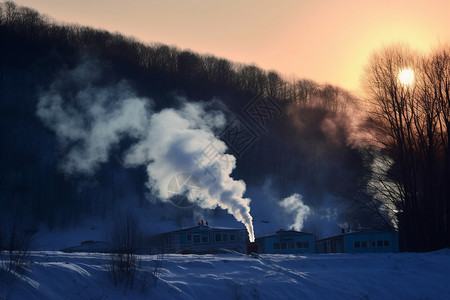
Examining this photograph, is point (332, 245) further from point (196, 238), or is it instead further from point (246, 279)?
point (246, 279)

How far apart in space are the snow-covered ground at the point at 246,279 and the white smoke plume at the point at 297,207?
63492mm

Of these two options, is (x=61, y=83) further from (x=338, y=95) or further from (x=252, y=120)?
(x=338, y=95)

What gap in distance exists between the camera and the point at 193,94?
108 meters

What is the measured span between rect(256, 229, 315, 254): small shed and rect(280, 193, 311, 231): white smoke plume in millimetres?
31855

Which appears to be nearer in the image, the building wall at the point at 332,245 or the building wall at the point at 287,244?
the building wall at the point at 332,245

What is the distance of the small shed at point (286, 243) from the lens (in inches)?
2165

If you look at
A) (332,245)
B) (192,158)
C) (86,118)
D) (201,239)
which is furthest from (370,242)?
(86,118)

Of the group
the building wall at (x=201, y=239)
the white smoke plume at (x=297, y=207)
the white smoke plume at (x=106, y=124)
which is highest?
the white smoke plume at (x=106, y=124)

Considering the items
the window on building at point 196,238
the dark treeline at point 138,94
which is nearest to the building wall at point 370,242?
the dark treeline at point 138,94

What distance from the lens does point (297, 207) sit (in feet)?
318

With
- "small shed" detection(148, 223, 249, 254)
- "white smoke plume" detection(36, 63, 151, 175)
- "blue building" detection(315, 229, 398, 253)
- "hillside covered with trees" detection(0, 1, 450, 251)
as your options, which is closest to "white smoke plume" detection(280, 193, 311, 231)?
"hillside covered with trees" detection(0, 1, 450, 251)

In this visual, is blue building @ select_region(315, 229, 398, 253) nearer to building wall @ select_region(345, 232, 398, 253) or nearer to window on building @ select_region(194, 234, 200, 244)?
building wall @ select_region(345, 232, 398, 253)

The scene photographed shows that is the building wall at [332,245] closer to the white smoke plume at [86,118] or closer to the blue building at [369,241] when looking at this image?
the blue building at [369,241]

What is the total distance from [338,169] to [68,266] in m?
96.5
